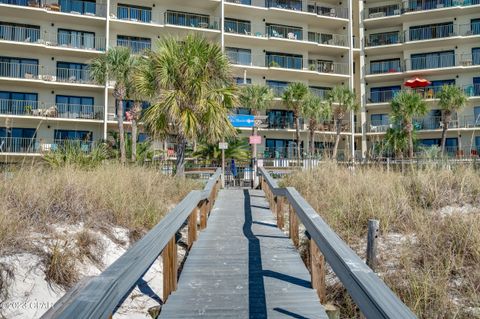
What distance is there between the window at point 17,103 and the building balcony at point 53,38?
13.5 feet

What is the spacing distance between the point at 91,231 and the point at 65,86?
1143 inches

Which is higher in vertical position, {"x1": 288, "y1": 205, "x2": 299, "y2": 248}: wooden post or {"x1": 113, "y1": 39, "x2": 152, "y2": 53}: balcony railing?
{"x1": 113, "y1": 39, "x2": 152, "y2": 53}: balcony railing

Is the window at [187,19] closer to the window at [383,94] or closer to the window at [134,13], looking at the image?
the window at [134,13]

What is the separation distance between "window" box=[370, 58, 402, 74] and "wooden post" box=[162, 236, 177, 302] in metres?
41.7

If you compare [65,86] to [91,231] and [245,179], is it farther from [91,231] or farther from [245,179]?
[91,231]

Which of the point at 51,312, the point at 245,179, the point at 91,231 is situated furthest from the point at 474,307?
the point at 245,179

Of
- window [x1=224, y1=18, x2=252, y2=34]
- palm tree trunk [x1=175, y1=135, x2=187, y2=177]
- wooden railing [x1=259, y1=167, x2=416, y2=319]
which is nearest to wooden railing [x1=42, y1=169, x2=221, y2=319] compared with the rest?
wooden railing [x1=259, y1=167, x2=416, y2=319]

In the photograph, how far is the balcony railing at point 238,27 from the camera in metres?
36.8

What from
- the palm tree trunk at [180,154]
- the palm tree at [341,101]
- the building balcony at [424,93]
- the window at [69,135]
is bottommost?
the palm tree trunk at [180,154]

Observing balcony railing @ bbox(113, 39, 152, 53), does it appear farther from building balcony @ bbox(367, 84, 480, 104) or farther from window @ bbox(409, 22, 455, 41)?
window @ bbox(409, 22, 455, 41)

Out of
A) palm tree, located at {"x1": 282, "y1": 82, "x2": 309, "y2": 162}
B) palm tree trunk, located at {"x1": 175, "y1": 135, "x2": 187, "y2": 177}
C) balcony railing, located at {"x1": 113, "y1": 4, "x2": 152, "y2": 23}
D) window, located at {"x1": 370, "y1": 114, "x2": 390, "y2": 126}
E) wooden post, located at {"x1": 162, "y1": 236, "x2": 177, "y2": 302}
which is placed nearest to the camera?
wooden post, located at {"x1": 162, "y1": 236, "x2": 177, "y2": 302}

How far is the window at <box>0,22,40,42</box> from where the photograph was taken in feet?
101

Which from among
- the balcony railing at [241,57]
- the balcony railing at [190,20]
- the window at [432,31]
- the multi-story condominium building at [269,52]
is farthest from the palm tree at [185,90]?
the window at [432,31]

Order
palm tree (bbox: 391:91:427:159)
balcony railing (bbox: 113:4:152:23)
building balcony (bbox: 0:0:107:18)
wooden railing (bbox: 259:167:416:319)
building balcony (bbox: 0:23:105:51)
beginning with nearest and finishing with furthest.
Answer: wooden railing (bbox: 259:167:416:319)
building balcony (bbox: 0:23:105:51)
building balcony (bbox: 0:0:107:18)
balcony railing (bbox: 113:4:152:23)
palm tree (bbox: 391:91:427:159)
